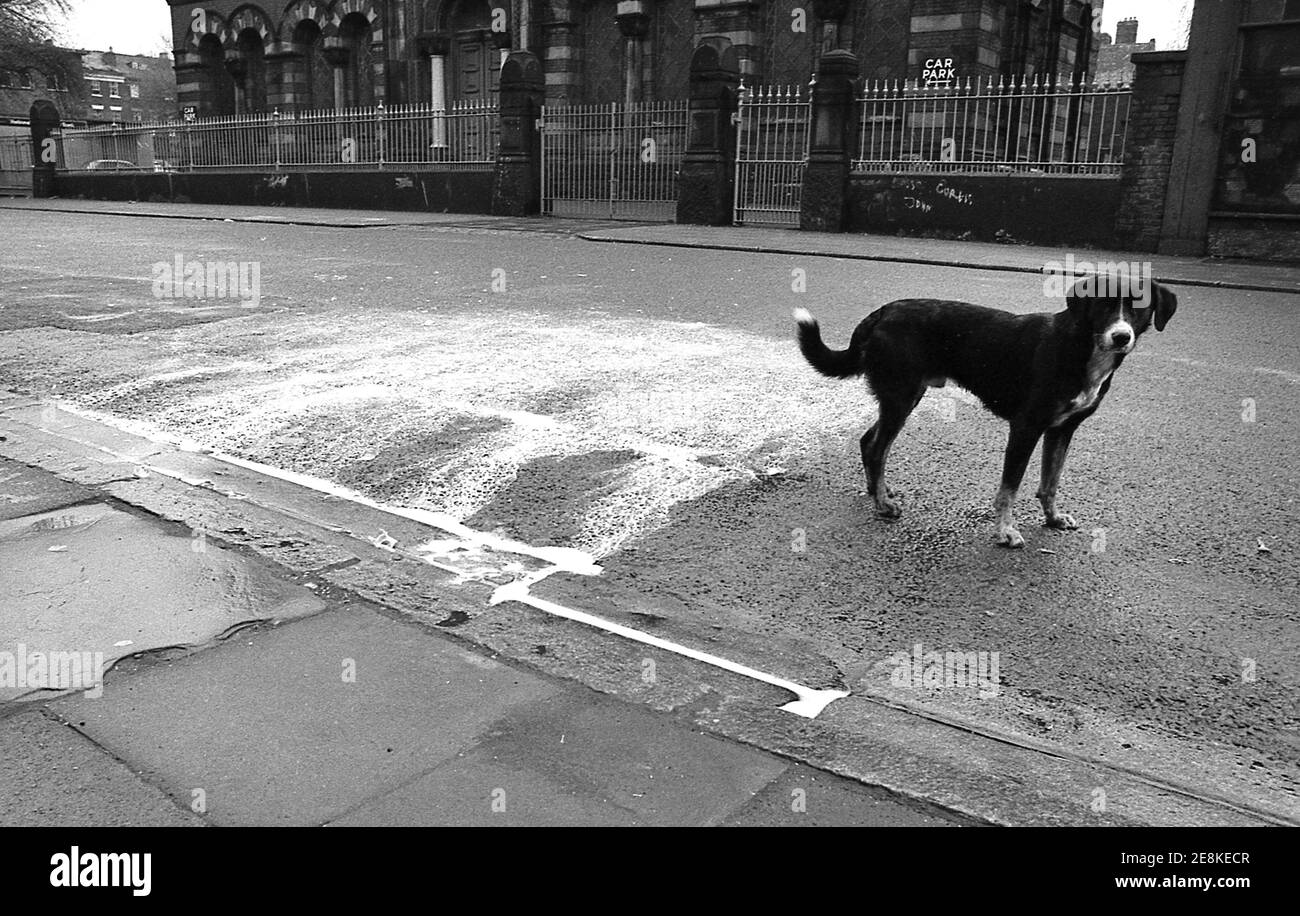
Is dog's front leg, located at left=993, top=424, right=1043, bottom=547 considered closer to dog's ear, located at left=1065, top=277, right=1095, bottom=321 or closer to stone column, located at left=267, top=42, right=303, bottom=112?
dog's ear, located at left=1065, top=277, right=1095, bottom=321

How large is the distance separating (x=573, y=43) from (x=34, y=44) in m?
30.5

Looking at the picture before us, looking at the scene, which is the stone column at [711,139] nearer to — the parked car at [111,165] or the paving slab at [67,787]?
the paving slab at [67,787]

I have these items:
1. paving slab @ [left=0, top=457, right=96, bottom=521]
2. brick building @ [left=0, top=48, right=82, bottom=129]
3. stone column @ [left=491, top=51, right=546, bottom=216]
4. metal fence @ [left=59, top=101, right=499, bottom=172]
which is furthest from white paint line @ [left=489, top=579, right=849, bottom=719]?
brick building @ [left=0, top=48, right=82, bottom=129]

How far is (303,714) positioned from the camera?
8.99 feet

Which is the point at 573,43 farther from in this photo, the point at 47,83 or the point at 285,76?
the point at 47,83

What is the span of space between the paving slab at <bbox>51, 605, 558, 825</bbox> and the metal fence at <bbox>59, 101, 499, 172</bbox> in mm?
22226

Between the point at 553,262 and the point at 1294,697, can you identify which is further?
the point at 553,262

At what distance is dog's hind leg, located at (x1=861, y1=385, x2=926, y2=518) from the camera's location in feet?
13.5

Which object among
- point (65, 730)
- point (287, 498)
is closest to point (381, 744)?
point (65, 730)

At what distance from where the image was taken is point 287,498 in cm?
445

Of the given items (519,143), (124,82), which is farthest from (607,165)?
(124,82)

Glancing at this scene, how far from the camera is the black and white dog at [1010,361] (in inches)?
139

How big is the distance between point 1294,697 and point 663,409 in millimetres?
3374

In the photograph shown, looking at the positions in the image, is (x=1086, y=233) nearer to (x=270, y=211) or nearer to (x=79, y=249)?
(x=79, y=249)
